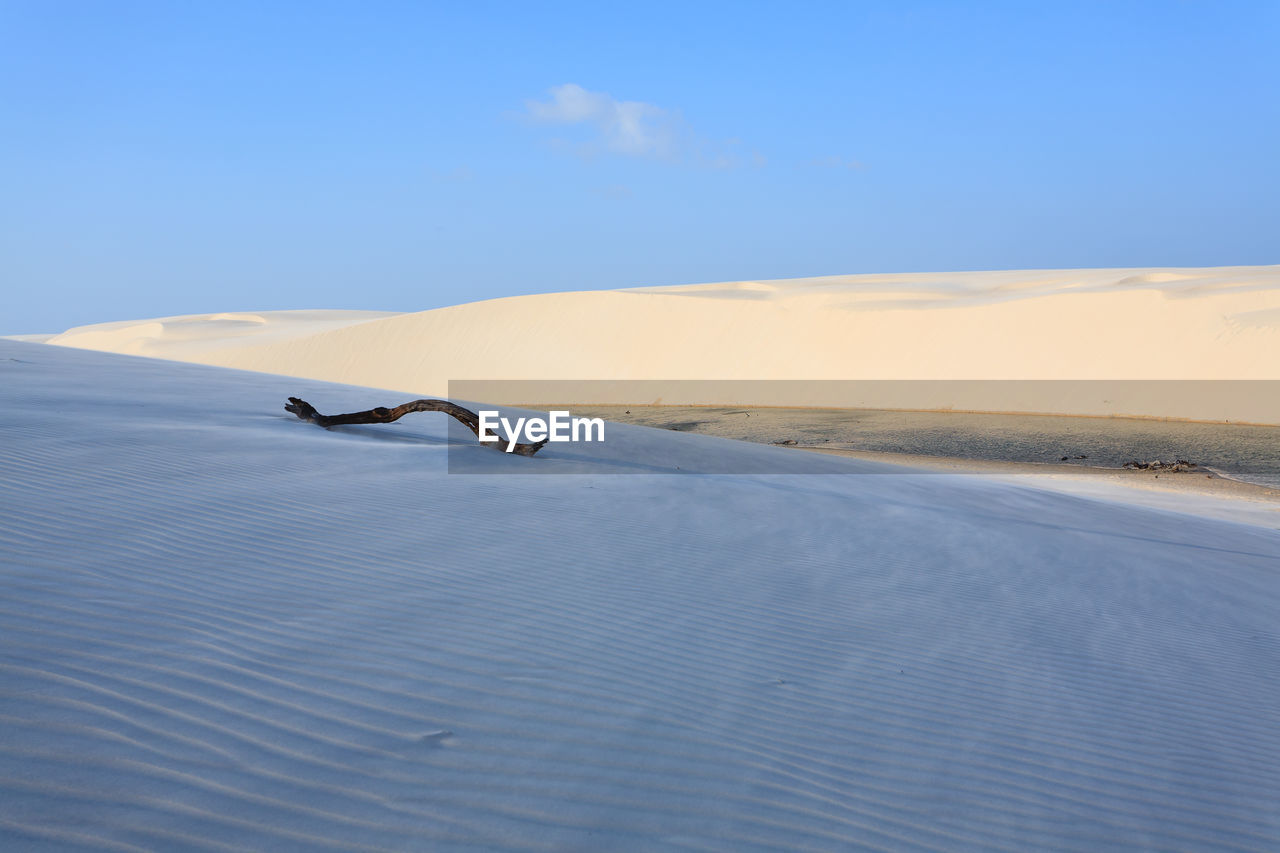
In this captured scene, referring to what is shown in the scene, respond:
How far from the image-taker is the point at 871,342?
34.6 m

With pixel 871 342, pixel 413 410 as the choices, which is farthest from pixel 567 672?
pixel 871 342

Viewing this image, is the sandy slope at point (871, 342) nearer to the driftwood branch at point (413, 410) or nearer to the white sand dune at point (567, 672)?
the driftwood branch at point (413, 410)

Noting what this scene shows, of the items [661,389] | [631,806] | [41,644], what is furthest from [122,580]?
[661,389]

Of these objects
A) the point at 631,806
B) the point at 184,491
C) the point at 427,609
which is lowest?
the point at 631,806

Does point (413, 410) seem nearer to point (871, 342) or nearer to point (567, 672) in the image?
point (567, 672)

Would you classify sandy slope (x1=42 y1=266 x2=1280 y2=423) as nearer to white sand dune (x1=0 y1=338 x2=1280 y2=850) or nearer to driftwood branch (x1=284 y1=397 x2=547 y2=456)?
driftwood branch (x1=284 y1=397 x2=547 y2=456)

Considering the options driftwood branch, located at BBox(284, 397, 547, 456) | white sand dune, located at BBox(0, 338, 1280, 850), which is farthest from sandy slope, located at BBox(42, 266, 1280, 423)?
white sand dune, located at BBox(0, 338, 1280, 850)

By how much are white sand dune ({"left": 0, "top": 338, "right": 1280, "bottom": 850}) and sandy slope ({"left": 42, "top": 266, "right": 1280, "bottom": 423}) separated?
2228 centimetres

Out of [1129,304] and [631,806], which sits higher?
[1129,304]

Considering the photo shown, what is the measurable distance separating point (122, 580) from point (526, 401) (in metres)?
32.3

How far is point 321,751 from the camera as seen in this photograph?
239 centimetres

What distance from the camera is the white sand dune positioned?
7.42 ft

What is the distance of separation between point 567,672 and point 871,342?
3309 cm

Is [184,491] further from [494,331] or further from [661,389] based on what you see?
[494,331]
